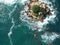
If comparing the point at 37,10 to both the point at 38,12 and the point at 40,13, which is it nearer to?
the point at 38,12

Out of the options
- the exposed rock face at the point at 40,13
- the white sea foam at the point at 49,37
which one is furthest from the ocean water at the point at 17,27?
the exposed rock face at the point at 40,13

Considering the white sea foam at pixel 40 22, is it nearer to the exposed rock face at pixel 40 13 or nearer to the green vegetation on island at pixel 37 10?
the exposed rock face at pixel 40 13

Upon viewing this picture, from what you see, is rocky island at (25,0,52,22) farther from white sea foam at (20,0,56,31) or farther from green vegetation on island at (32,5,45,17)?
white sea foam at (20,0,56,31)

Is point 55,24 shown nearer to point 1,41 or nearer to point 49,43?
point 49,43

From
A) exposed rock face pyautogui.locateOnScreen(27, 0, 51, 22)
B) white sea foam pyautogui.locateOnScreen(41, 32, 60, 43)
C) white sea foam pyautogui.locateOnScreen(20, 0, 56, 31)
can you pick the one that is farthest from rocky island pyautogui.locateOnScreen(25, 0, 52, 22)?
white sea foam pyautogui.locateOnScreen(41, 32, 60, 43)

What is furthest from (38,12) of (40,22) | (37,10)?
(40,22)
